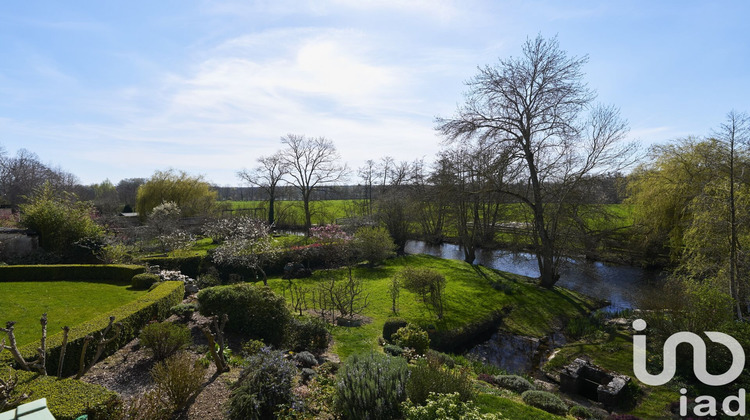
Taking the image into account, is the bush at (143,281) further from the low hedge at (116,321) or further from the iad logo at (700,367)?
the iad logo at (700,367)

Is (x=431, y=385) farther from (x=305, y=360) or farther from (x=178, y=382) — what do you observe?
(x=178, y=382)

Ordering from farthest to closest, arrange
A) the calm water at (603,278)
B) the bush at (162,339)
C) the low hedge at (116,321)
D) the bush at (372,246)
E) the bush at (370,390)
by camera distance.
A: the bush at (372,246), the calm water at (603,278), the bush at (162,339), the low hedge at (116,321), the bush at (370,390)

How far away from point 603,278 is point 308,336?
65.9ft

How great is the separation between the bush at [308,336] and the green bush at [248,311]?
1.05ft

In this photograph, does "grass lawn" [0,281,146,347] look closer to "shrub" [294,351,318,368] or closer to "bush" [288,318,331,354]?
"bush" [288,318,331,354]

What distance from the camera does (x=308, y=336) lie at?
9.66 metres

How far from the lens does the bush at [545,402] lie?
23.5 ft

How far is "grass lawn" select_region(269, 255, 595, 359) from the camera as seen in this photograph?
12.3m

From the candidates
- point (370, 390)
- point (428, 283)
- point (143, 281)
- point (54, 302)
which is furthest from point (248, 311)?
point (428, 283)

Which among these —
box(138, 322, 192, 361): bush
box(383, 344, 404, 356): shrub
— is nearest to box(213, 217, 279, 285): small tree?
box(383, 344, 404, 356): shrub

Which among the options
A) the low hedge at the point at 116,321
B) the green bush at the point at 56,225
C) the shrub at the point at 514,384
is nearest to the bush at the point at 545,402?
the shrub at the point at 514,384

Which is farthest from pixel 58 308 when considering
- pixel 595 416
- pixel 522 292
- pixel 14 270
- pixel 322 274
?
pixel 522 292

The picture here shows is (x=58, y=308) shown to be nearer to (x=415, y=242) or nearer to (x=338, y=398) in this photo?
(x=338, y=398)

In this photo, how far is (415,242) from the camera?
117ft
